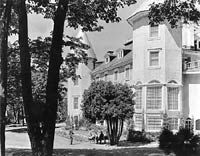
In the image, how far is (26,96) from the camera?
29.3 feet

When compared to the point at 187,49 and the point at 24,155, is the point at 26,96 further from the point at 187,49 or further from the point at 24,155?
the point at 187,49

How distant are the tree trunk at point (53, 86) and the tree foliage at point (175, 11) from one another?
147 inches

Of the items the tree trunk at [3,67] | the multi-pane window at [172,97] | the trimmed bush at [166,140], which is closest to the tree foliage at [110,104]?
the multi-pane window at [172,97]

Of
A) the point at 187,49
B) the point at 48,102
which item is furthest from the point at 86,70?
the point at 48,102

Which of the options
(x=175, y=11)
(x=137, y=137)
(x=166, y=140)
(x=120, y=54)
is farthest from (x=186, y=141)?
(x=120, y=54)

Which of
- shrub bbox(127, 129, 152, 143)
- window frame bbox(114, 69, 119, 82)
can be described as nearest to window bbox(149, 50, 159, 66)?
shrub bbox(127, 129, 152, 143)

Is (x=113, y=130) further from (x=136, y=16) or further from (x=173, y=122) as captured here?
(x=136, y=16)

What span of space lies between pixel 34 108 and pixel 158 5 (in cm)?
549

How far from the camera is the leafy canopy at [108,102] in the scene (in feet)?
96.2

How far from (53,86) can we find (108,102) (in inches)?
835

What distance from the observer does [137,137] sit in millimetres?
→ 33406

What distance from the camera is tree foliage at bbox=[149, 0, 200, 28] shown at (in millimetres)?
11258

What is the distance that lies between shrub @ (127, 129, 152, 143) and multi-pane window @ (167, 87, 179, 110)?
13.4 feet

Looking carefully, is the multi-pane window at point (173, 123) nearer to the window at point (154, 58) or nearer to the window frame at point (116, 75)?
the window at point (154, 58)
